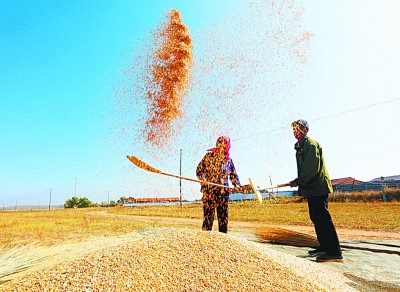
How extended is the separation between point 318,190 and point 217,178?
129 cm

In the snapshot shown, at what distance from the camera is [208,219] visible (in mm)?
4023

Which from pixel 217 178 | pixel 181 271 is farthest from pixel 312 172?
pixel 181 271

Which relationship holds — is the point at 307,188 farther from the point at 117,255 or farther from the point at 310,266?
the point at 117,255

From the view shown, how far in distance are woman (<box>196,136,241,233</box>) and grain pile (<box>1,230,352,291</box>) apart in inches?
52.0

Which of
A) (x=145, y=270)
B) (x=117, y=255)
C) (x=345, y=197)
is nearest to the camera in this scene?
(x=145, y=270)

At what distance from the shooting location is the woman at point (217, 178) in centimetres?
397

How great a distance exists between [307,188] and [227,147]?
118 cm

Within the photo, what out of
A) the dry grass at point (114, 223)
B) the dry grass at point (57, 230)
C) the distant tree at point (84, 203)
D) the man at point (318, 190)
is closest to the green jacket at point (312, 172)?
the man at point (318, 190)

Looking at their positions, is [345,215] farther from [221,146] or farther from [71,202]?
[71,202]

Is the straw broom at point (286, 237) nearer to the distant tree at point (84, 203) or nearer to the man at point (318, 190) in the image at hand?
the man at point (318, 190)

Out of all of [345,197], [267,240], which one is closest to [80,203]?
[345,197]

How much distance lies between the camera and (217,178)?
4.03 m

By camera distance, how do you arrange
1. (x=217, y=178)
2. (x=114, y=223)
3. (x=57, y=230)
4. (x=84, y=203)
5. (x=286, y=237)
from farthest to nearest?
(x=84, y=203)
(x=114, y=223)
(x=57, y=230)
(x=286, y=237)
(x=217, y=178)

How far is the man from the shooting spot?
3.36 metres
